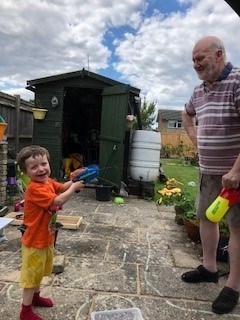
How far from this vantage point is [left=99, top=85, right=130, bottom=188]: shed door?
606 centimetres

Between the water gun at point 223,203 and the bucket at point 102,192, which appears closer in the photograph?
the water gun at point 223,203

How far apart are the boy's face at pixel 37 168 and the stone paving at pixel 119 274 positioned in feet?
2.96

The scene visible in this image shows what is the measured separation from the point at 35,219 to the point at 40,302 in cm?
62

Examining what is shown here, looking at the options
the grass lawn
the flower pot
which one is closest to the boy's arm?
the flower pot

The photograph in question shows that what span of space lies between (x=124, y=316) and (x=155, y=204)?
13.0 feet

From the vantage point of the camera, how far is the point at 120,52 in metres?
9.86

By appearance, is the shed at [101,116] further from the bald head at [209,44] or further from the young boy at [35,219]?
the young boy at [35,219]

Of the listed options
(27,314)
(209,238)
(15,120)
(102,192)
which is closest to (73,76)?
(15,120)

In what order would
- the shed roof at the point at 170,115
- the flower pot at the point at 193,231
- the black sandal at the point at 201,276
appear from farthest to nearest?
the shed roof at the point at 170,115, the flower pot at the point at 193,231, the black sandal at the point at 201,276

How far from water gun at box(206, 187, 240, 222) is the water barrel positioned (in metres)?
4.40

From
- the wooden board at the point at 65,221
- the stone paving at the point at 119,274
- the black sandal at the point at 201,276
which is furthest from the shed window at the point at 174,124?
the black sandal at the point at 201,276

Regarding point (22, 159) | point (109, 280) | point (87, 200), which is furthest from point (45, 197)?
point (87, 200)

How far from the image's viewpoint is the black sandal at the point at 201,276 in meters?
2.68

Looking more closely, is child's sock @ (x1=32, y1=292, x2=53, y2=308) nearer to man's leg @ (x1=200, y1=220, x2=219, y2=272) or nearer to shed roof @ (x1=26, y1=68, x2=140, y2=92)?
man's leg @ (x1=200, y1=220, x2=219, y2=272)
